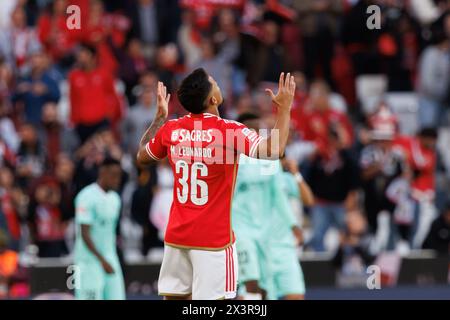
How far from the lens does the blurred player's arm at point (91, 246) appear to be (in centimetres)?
1268

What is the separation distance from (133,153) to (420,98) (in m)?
4.38

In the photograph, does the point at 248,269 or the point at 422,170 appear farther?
the point at 422,170

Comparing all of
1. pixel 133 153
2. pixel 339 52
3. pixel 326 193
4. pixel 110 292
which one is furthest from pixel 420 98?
pixel 110 292

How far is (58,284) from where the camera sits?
16375 mm

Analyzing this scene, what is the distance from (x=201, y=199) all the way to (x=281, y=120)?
887mm

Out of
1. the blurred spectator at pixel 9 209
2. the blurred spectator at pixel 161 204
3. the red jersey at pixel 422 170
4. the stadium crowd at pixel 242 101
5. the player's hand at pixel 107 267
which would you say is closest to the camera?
the player's hand at pixel 107 267

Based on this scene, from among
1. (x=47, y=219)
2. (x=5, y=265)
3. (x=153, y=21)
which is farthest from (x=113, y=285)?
(x=153, y=21)

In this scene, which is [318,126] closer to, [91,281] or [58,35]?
[58,35]

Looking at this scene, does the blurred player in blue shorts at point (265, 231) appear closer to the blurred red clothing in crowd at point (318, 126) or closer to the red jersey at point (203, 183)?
the red jersey at point (203, 183)

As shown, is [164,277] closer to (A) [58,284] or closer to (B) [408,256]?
(A) [58,284]

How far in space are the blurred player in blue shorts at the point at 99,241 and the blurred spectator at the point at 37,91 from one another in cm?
534

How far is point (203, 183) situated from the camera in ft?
30.1

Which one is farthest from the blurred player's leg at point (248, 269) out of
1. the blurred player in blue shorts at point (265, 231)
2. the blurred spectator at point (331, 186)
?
the blurred spectator at point (331, 186)

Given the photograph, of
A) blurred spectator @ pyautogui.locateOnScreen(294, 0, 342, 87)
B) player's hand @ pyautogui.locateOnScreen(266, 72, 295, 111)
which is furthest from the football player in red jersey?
blurred spectator @ pyautogui.locateOnScreen(294, 0, 342, 87)
